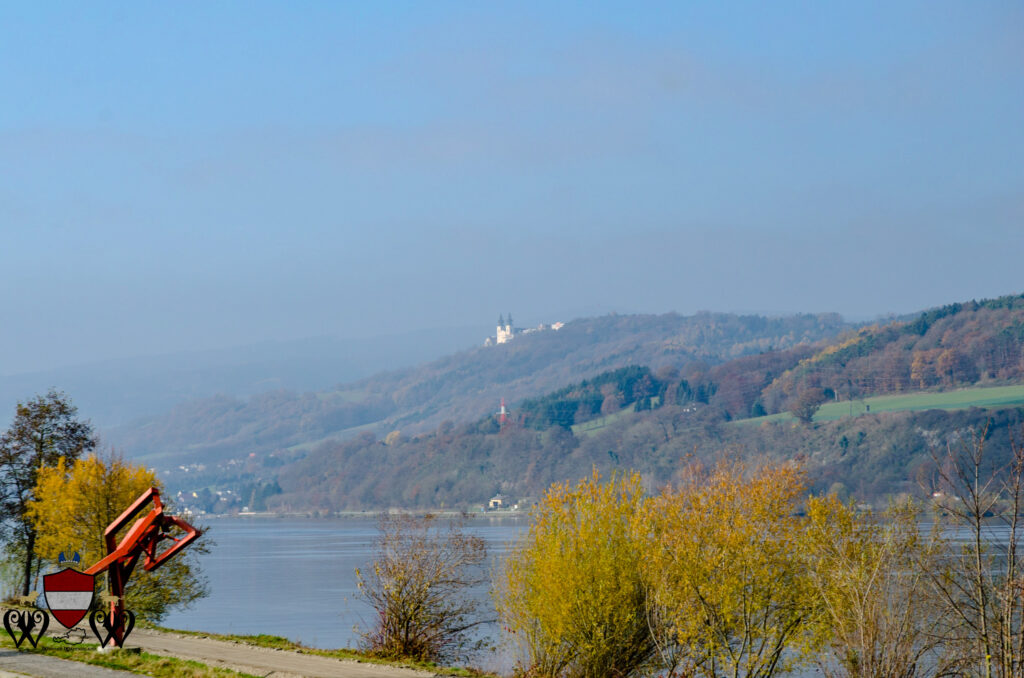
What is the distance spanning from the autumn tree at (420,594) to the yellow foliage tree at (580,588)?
1.69m

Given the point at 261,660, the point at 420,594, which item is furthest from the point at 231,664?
the point at 420,594

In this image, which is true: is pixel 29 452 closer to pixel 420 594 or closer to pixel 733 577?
pixel 420 594

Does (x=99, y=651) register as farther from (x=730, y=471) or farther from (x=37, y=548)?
(x=37, y=548)

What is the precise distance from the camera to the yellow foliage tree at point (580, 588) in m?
22.6

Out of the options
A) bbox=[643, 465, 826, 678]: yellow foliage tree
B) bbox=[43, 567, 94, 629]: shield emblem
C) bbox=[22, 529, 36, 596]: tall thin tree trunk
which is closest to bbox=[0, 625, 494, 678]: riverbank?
bbox=[43, 567, 94, 629]: shield emblem

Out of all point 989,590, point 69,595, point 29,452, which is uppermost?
point 29,452

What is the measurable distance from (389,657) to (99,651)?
18.9 feet

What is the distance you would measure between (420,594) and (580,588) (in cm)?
405

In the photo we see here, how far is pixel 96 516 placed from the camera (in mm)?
38031

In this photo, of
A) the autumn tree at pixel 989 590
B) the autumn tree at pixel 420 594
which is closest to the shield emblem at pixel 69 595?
the autumn tree at pixel 420 594

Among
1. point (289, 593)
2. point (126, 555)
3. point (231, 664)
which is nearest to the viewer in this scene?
point (231, 664)

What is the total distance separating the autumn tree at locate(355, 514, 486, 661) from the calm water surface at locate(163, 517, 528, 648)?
103cm

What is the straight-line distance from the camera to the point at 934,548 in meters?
21.9

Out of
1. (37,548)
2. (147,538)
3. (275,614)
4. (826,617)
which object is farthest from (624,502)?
(275,614)
